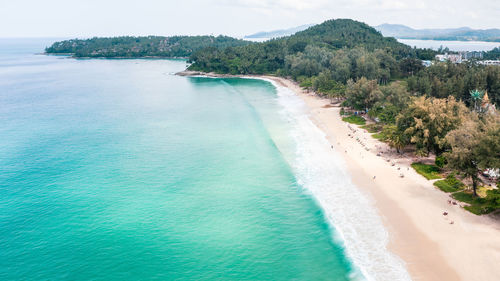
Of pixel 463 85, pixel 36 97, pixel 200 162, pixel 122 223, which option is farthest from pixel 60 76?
pixel 463 85

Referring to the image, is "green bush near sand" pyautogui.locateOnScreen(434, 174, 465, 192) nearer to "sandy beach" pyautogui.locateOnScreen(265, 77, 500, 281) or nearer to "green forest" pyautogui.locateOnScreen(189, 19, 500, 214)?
"green forest" pyautogui.locateOnScreen(189, 19, 500, 214)

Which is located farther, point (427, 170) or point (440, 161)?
point (440, 161)

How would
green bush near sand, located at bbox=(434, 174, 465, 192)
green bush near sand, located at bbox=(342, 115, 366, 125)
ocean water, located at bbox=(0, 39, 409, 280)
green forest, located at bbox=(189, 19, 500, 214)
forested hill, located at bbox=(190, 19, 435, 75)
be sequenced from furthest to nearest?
forested hill, located at bbox=(190, 19, 435, 75) < green bush near sand, located at bbox=(342, 115, 366, 125) < green bush near sand, located at bbox=(434, 174, 465, 192) < green forest, located at bbox=(189, 19, 500, 214) < ocean water, located at bbox=(0, 39, 409, 280)

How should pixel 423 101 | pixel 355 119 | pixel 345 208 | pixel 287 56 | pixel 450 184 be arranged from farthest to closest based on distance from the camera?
pixel 287 56
pixel 355 119
pixel 423 101
pixel 450 184
pixel 345 208

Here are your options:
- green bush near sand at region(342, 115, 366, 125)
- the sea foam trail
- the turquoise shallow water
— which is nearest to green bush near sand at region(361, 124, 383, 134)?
green bush near sand at region(342, 115, 366, 125)

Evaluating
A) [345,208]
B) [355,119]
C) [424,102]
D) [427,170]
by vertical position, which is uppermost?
[424,102]

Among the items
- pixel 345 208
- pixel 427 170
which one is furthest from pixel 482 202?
pixel 345 208

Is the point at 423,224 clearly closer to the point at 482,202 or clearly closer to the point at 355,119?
the point at 482,202
